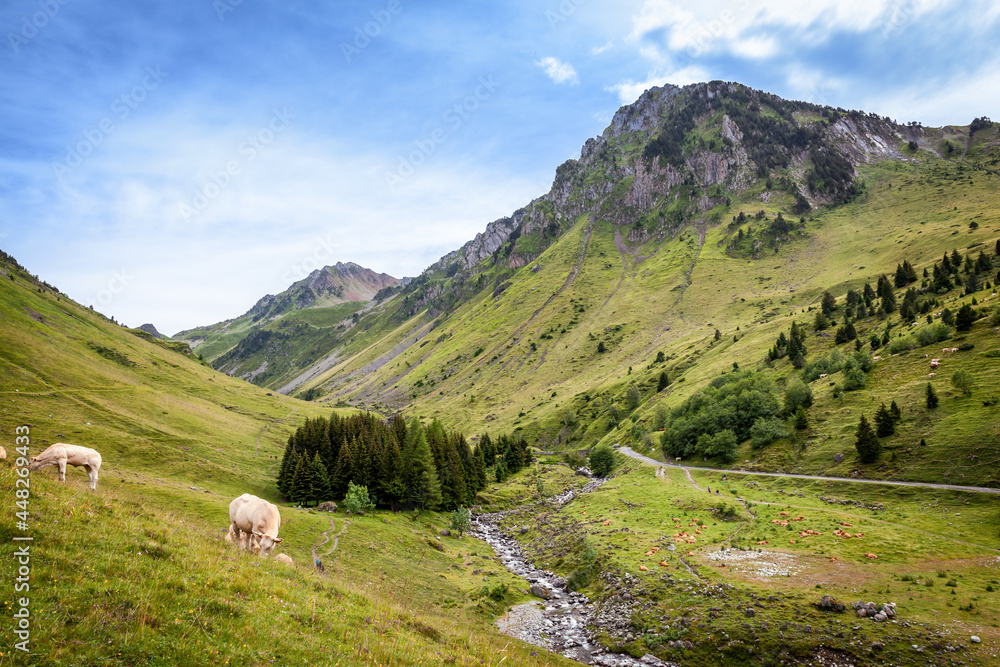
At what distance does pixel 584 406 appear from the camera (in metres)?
155

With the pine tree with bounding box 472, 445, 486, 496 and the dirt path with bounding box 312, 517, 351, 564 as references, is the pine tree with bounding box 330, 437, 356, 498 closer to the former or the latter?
the dirt path with bounding box 312, 517, 351, 564

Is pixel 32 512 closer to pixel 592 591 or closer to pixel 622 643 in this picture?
pixel 622 643

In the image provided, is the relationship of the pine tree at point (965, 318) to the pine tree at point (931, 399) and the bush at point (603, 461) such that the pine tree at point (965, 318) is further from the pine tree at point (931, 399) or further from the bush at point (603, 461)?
the bush at point (603, 461)

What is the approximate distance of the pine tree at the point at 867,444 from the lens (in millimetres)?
56438

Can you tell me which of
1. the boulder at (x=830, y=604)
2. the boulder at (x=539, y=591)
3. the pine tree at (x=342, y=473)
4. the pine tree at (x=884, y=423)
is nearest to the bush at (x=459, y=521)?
the pine tree at (x=342, y=473)

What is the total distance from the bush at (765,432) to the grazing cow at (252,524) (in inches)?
3179

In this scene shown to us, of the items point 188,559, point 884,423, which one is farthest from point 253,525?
point 884,423

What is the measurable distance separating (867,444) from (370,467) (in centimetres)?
7003

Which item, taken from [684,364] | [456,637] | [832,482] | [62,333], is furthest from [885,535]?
[62,333]

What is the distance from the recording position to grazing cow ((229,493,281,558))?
71.2ft

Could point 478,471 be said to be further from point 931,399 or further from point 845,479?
point 931,399

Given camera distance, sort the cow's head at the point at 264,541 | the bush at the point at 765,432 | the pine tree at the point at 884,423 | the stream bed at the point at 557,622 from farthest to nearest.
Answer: the bush at the point at 765,432, the pine tree at the point at 884,423, the stream bed at the point at 557,622, the cow's head at the point at 264,541

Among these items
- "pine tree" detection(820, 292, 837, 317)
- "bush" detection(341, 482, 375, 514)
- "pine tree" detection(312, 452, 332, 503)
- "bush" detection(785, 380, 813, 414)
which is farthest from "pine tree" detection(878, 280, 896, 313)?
"pine tree" detection(312, 452, 332, 503)

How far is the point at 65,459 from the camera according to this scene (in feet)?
83.0
